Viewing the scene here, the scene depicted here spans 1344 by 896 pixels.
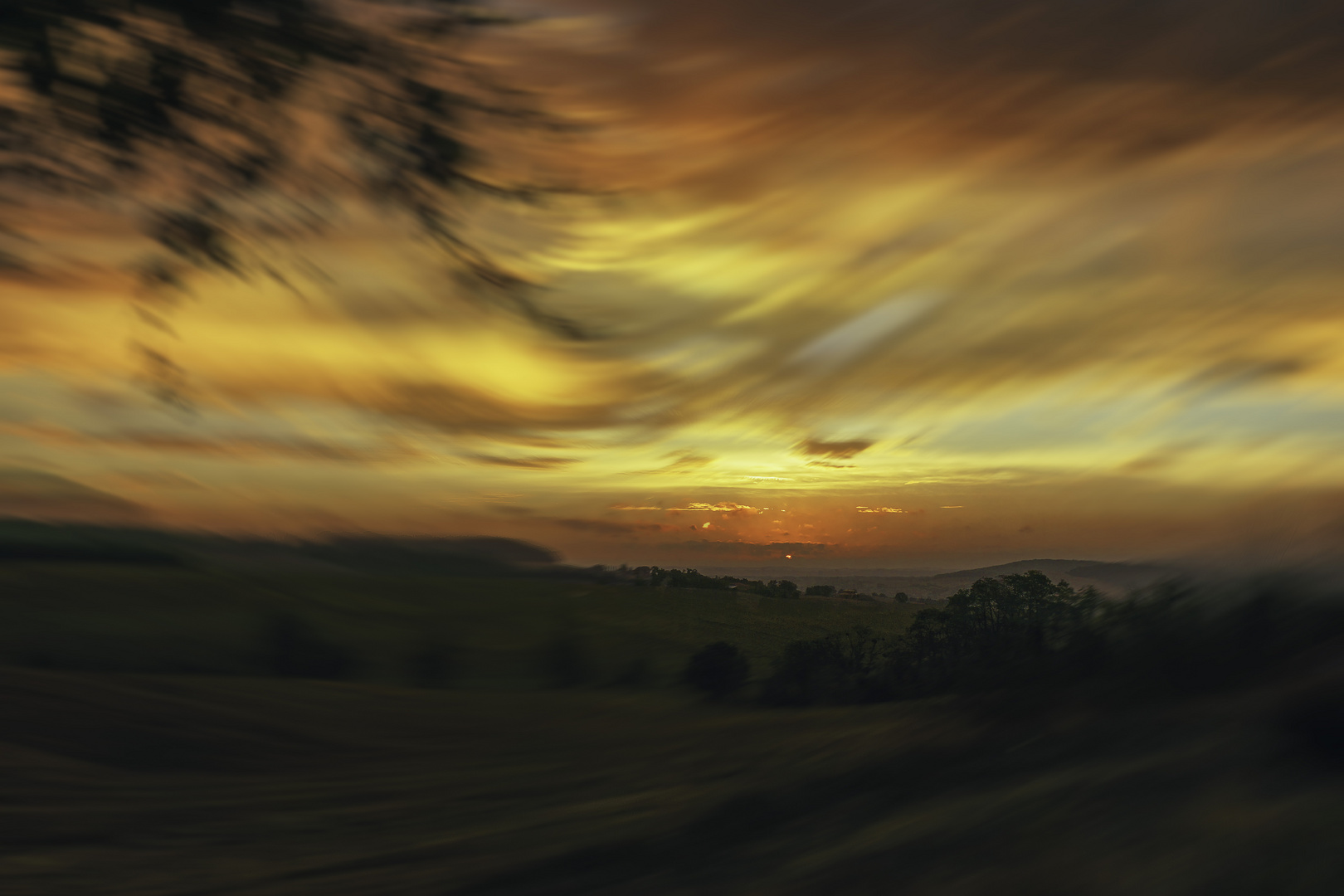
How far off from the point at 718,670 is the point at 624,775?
52.7 inches

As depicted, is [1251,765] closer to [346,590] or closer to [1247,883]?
[1247,883]

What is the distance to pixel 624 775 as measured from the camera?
4.01 m

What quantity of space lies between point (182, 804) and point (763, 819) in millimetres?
2731

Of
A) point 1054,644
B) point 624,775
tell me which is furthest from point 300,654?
point 1054,644

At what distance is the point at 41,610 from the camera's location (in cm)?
762

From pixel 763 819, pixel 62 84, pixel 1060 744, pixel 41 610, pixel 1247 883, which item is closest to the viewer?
pixel 1247 883

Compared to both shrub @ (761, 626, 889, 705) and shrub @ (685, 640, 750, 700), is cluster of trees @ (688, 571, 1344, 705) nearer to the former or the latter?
shrub @ (761, 626, 889, 705)

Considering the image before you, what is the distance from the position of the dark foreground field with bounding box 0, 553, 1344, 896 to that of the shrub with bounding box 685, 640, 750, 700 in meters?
0.12

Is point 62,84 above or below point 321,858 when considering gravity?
above

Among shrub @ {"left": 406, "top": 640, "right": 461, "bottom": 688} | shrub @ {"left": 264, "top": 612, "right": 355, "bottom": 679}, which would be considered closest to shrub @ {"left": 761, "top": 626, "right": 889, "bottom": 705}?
shrub @ {"left": 406, "top": 640, "right": 461, "bottom": 688}

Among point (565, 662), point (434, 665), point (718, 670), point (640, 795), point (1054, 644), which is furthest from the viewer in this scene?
point (434, 665)

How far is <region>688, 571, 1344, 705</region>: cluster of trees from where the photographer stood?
271cm

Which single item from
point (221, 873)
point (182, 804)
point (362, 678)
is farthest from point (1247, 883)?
point (362, 678)

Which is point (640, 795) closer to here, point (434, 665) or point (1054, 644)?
point (1054, 644)
